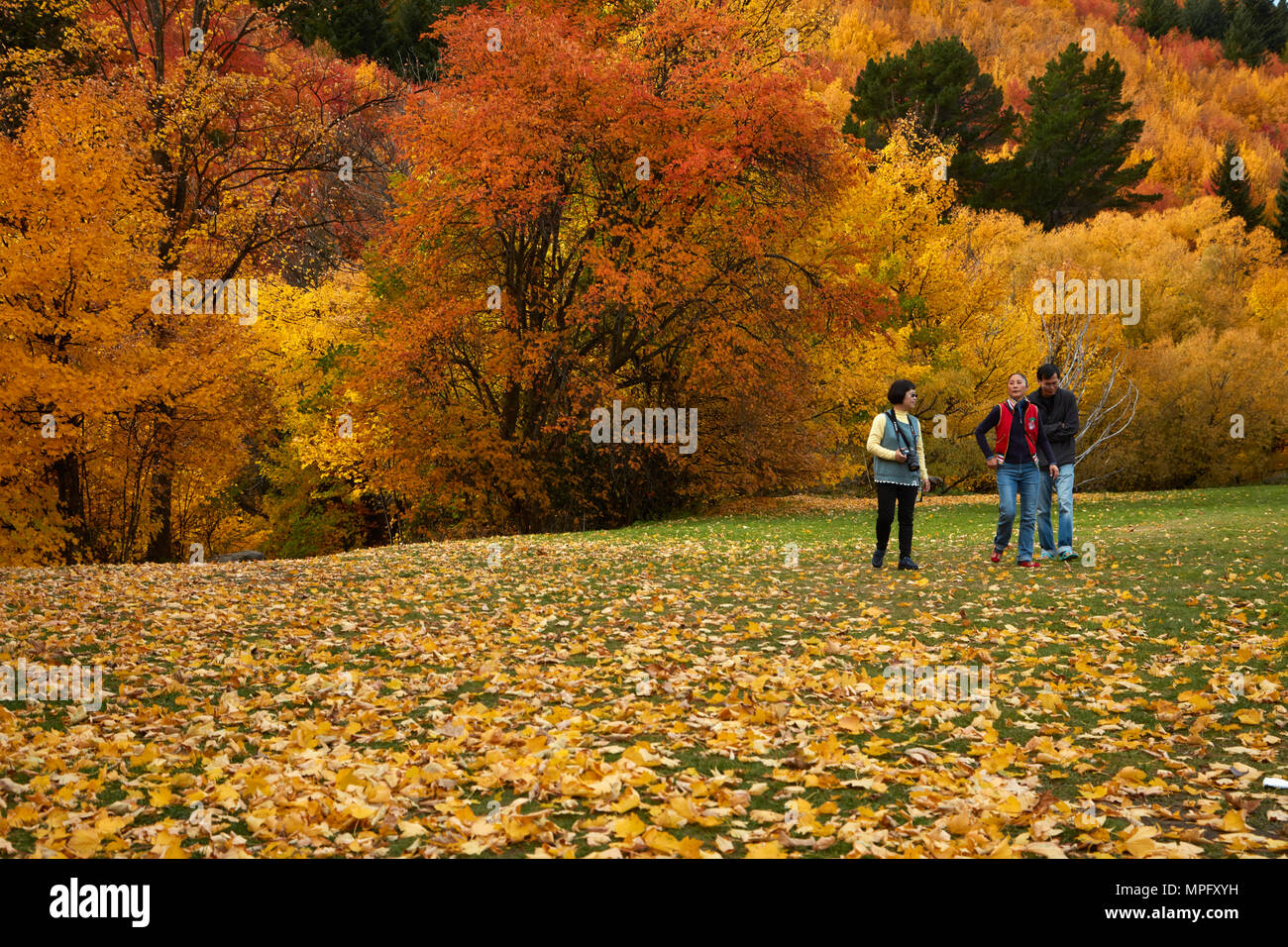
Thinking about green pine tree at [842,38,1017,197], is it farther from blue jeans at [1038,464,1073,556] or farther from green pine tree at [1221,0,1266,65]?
green pine tree at [1221,0,1266,65]

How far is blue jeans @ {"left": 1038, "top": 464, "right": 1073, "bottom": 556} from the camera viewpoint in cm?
1188

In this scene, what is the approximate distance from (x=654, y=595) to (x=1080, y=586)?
14.5ft

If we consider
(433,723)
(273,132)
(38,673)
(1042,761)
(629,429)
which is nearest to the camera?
(1042,761)

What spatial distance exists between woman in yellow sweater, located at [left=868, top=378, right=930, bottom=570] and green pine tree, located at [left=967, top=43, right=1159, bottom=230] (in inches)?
1717

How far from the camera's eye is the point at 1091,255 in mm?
43469

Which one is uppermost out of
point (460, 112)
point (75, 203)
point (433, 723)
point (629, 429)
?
point (460, 112)

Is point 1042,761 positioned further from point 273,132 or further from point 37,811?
point 273,132

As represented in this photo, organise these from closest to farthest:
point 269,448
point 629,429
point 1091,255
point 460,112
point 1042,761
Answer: point 1042,761 < point 460,112 < point 629,429 < point 269,448 < point 1091,255

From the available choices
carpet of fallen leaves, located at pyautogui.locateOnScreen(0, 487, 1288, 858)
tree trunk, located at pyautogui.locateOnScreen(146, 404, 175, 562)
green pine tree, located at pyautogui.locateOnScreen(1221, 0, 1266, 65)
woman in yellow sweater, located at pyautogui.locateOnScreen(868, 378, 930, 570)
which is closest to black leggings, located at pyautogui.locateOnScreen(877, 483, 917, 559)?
woman in yellow sweater, located at pyautogui.locateOnScreen(868, 378, 930, 570)

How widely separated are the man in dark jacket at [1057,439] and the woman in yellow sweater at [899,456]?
158cm

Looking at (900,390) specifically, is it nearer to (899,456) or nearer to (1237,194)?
(899,456)

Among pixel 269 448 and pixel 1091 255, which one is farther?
pixel 1091 255
